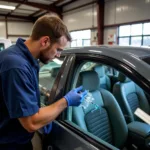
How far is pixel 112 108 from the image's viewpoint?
1.98 meters

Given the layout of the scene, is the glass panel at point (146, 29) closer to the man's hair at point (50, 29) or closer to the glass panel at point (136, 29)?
the glass panel at point (136, 29)

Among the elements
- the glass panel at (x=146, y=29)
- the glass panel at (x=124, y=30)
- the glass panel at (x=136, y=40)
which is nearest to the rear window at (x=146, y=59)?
the glass panel at (x=146, y=29)

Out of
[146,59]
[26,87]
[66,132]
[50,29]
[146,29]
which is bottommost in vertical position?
[66,132]

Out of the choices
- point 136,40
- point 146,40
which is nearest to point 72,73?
point 146,40

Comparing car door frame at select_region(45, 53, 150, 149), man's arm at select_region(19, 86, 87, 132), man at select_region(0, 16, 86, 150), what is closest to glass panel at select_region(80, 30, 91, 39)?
car door frame at select_region(45, 53, 150, 149)

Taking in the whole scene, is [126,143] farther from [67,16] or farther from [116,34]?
[67,16]

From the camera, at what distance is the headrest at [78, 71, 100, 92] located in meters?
1.76

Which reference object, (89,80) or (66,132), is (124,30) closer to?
(89,80)

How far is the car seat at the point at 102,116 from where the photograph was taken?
70.1 inches

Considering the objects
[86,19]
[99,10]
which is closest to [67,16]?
[86,19]

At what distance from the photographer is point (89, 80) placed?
1.83 m

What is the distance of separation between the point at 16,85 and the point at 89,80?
2.90 feet

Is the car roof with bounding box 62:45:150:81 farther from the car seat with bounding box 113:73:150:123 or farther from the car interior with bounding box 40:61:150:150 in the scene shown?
the car seat with bounding box 113:73:150:123

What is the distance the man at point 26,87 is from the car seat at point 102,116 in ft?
1.34
